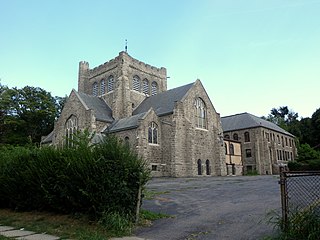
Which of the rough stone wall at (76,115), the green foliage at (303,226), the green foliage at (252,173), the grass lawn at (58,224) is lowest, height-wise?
the grass lawn at (58,224)

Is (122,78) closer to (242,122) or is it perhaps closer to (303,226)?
(242,122)

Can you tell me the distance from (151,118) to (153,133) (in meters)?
1.71

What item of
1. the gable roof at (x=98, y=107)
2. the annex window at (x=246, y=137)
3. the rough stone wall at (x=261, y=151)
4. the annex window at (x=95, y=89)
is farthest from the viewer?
the annex window at (x=246, y=137)

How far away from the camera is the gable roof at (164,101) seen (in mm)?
Result: 35466

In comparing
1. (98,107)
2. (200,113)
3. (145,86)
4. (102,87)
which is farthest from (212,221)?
(102,87)

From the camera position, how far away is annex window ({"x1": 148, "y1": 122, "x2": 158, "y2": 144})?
106ft

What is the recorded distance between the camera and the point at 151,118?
107 feet

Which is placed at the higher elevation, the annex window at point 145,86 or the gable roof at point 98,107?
the annex window at point 145,86

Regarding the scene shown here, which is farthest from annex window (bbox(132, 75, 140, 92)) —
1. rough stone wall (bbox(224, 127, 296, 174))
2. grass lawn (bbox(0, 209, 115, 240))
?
grass lawn (bbox(0, 209, 115, 240))

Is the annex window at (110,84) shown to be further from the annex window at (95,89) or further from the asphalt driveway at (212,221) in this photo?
the asphalt driveway at (212,221)

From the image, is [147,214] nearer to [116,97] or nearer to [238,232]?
[238,232]

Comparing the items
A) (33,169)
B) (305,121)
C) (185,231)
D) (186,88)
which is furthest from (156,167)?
(305,121)

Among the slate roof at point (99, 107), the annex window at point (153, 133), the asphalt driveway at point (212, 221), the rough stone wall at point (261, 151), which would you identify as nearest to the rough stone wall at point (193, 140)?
the annex window at point (153, 133)

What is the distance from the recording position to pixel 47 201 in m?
9.83
